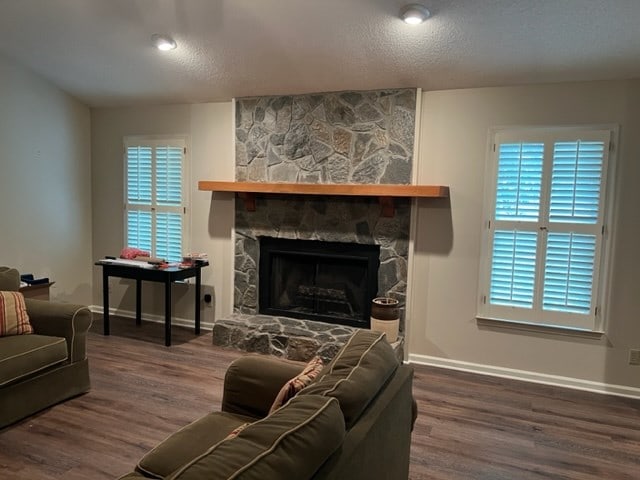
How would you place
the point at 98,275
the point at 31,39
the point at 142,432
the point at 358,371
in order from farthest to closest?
the point at 98,275 → the point at 31,39 → the point at 142,432 → the point at 358,371

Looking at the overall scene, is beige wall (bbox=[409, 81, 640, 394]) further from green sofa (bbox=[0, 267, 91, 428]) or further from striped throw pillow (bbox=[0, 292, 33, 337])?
striped throw pillow (bbox=[0, 292, 33, 337])

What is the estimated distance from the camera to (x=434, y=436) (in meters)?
2.97

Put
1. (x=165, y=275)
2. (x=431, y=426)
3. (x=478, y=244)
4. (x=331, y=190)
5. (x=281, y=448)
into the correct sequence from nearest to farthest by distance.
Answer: (x=281, y=448) < (x=431, y=426) < (x=478, y=244) < (x=331, y=190) < (x=165, y=275)

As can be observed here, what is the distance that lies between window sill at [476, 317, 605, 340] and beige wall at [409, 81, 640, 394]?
35 mm

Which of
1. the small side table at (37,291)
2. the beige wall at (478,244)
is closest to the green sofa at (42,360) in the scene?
the small side table at (37,291)

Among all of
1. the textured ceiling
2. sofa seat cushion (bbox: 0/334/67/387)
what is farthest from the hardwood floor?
the textured ceiling

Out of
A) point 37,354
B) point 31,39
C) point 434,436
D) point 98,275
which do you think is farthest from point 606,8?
point 98,275

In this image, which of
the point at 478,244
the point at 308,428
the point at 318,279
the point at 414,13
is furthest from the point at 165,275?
the point at 308,428

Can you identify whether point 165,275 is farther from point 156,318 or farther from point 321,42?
point 321,42

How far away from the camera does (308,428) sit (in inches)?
49.9

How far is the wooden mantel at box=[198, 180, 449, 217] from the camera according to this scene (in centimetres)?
387

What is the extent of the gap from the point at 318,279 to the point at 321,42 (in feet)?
7.12

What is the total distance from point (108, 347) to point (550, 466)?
3702mm

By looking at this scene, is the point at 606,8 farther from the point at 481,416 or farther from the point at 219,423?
the point at 219,423
